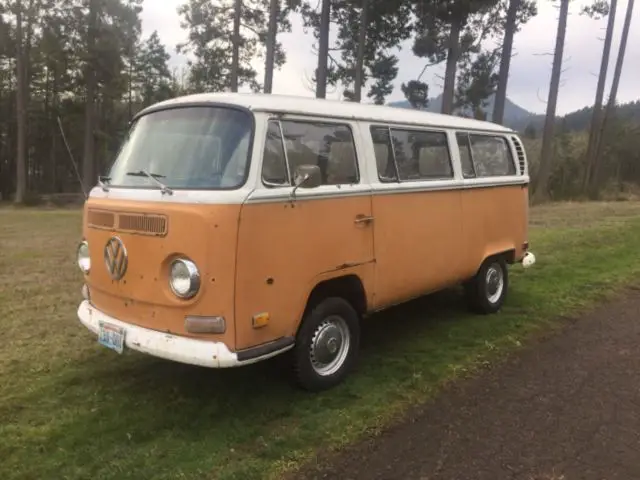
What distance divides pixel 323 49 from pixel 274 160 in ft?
58.3

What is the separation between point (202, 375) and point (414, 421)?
1.84m

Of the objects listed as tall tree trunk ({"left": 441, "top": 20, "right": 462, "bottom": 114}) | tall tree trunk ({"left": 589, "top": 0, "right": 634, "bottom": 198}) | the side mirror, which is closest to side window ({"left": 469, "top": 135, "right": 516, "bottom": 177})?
the side mirror

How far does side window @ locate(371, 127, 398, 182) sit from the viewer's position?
5.01 m

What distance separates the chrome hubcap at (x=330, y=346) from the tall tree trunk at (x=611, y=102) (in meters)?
24.0

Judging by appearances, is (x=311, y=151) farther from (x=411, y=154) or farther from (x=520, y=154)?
(x=520, y=154)

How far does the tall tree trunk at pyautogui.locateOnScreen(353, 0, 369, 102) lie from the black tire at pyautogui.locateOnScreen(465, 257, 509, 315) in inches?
678

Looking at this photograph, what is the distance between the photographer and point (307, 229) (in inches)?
167

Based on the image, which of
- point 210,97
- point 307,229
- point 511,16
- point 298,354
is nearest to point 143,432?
point 298,354

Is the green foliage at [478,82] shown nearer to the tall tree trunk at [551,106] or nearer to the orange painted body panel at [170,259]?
the tall tree trunk at [551,106]

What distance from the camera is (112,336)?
4.28 meters

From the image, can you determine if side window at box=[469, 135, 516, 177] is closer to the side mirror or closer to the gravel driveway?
the gravel driveway

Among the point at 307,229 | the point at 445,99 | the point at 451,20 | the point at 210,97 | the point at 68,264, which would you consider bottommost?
the point at 68,264

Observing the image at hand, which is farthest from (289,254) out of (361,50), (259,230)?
(361,50)

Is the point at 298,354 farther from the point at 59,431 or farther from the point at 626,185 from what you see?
the point at 626,185
